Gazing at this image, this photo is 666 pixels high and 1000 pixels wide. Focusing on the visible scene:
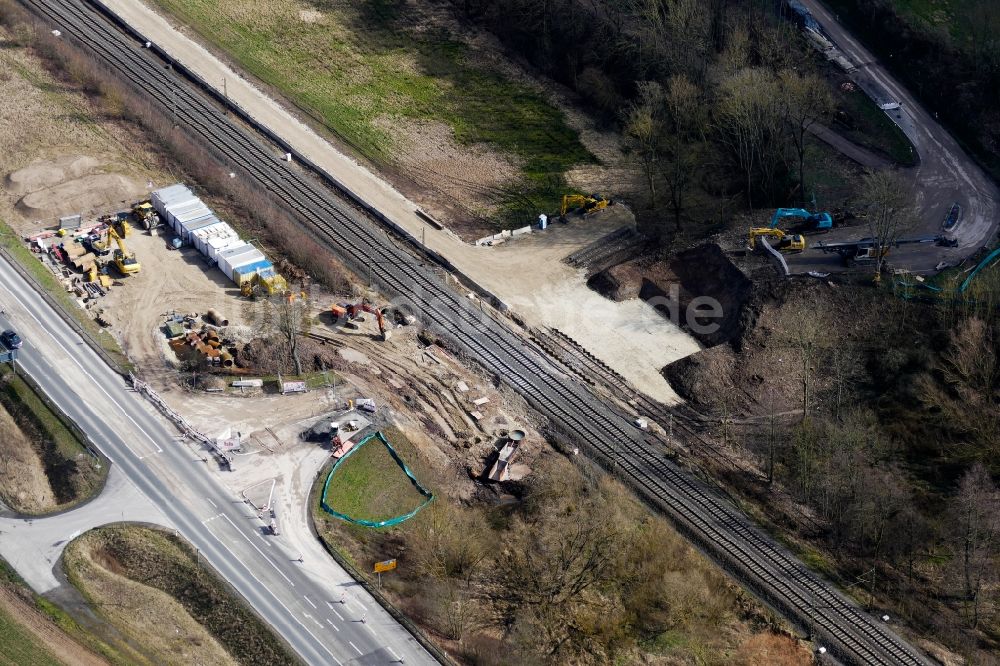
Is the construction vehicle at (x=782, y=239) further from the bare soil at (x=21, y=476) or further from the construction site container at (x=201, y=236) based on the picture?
the bare soil at (x=21, y=476)

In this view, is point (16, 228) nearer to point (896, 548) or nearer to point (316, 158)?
point (316, 158)

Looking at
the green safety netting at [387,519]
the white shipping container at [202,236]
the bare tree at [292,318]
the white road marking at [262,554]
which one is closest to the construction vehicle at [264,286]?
the bare tree at [292,318]

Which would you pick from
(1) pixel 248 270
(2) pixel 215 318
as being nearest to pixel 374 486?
(2) pixel 215 318

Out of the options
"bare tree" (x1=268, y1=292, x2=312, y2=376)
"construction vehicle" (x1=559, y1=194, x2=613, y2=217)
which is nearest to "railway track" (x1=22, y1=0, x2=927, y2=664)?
"bare tree" (x1=268, y1=292, x2=312, y2=376)

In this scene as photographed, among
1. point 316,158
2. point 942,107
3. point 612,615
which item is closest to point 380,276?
point 316,158

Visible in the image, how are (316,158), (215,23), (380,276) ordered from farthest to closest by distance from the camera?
(215,23) → (316,158) → (380,276)

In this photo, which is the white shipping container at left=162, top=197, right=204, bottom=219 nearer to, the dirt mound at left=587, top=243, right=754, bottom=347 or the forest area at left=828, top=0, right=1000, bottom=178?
the dirt mound at left=587, top=243, right=754, bottom=347
